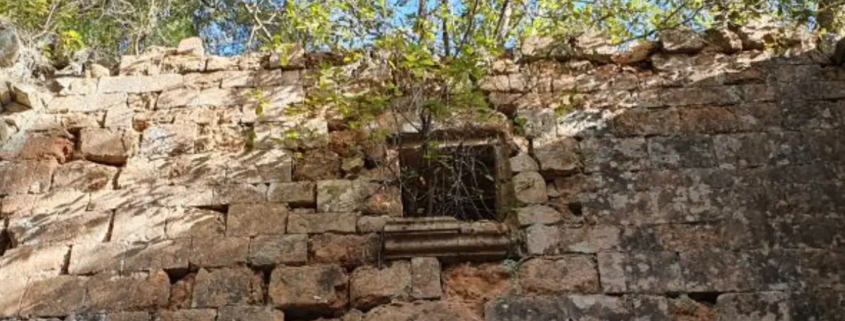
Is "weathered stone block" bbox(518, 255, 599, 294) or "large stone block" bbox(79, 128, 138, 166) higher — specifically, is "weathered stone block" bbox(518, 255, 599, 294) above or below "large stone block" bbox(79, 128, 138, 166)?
below

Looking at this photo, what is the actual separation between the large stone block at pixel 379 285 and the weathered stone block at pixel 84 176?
1618mm

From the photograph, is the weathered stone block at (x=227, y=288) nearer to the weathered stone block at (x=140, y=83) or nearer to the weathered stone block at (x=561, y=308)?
the weathered stone block at (x=561, y=308)

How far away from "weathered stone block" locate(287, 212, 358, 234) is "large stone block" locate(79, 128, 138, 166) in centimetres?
115

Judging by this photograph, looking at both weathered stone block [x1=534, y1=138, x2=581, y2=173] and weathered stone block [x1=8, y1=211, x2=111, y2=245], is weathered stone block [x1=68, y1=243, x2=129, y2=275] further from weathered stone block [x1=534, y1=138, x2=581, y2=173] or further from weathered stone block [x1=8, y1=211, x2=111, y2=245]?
weathered stone block [x1=534, y1=138, x2=581, y2=173]

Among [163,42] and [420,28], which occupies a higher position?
[163,42]

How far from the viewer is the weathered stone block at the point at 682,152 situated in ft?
15.1

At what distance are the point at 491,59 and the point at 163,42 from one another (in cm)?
387

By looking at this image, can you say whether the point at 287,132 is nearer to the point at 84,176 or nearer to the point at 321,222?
the point at 321,222

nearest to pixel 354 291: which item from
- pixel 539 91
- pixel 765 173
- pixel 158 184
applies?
pixel 158 184

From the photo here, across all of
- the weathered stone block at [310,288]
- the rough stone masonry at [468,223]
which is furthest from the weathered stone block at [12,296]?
the weathered stone block at [310,288]

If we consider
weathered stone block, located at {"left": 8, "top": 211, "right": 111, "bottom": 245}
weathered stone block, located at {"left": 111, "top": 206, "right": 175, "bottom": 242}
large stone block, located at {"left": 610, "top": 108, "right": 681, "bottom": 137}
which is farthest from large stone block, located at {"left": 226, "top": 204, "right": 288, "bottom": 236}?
large stone block, located at {"left": 610, "top": 108, "right": 681, "bottom": 137}

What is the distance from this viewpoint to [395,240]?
4.25 m

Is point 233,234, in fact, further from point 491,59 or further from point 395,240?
point 491,59

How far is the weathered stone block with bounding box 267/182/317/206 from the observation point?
4.57m
